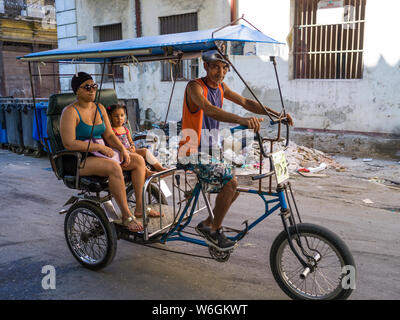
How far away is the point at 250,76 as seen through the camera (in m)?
10.6

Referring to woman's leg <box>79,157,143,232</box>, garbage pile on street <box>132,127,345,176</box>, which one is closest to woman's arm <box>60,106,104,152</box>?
woman's leg <box>79,157,143,232</box>

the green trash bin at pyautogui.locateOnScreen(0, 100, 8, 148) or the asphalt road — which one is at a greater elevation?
the green trash bin at pyautogui.locateOnScreen(0, 100, 8, 148)

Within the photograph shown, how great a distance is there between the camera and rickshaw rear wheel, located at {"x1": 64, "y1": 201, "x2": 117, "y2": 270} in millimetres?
3676

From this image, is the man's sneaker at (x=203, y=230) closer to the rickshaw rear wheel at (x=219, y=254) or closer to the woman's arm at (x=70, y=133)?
the rickshaw rear wheel at (x=219, y=254)

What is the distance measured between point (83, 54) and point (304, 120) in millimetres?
6592

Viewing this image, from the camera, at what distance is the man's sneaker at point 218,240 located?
3.35m

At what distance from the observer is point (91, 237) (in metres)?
3.87

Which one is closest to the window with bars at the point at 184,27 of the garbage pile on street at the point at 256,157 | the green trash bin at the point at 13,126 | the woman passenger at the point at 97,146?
the garbage pile on street at the point at 256,157

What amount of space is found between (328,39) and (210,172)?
24.4 feet

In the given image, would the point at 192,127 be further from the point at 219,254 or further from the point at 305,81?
the point at 305,81

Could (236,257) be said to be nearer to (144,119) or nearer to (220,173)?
(220,173)

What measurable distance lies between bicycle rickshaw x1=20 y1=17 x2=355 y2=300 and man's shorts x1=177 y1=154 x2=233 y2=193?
0.13m

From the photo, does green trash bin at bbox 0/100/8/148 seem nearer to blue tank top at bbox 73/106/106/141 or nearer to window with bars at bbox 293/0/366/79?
window with bars at bbox 293/0/366/79
